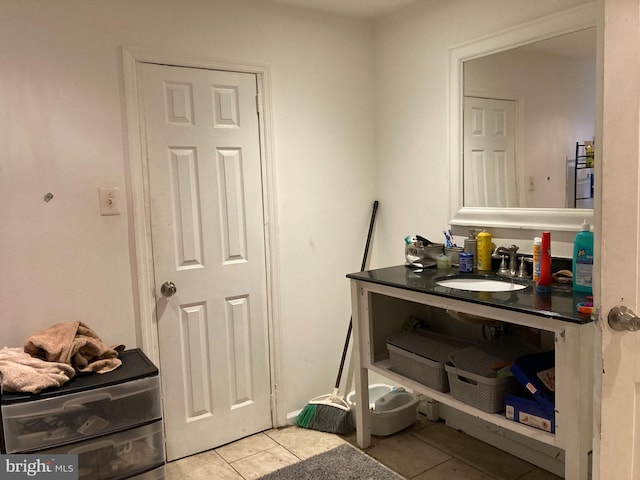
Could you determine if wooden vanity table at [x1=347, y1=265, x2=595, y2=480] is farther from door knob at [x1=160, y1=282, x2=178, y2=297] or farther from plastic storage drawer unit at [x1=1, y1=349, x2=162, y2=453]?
plastic storage drawer unit at [x1=1, y1=349, x2=162, y2=453]

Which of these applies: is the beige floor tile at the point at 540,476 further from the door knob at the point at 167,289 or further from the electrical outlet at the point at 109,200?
the electrical outlet at the point at 109,200

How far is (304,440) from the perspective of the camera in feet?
8.73

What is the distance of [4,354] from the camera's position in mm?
1883

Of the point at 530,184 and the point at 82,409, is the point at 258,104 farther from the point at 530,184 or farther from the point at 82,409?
the point at 82,409

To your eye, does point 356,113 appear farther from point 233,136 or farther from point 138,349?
point 138,349

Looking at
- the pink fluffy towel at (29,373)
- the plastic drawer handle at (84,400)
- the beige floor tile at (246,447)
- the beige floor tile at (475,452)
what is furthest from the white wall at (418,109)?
the pink fluffy towel at (29,373)

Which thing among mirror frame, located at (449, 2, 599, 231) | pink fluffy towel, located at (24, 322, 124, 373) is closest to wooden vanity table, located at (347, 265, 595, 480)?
mirror frame, located at (449, 2, 599, 231)

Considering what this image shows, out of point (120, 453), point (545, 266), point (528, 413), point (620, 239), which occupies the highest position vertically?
point (620, 239)

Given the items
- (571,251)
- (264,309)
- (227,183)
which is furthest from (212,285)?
(571,251)

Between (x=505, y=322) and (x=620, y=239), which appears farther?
(x=505, y=322)

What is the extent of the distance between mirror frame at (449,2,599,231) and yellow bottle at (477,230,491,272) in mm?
76

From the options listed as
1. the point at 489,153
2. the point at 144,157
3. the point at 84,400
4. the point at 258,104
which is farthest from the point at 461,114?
the point at 84,400

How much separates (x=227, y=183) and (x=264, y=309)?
0.68 meters

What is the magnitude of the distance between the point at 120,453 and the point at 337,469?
97 cm
